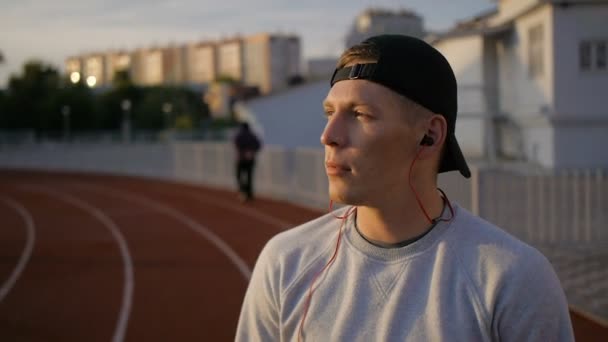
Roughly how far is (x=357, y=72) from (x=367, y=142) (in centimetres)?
15

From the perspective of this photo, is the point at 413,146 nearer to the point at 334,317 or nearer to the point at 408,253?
the point at 408,253

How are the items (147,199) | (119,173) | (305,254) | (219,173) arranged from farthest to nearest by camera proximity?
(119,173) → (219,173) → (147,199) → (305,254)

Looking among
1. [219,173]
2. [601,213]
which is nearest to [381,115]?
[601,213]

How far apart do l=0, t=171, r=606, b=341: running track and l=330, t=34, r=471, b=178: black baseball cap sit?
213 inches

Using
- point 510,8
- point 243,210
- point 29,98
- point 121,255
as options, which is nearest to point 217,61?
point 29,98

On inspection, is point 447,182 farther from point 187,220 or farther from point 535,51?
point 535,51

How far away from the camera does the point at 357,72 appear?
1.71m

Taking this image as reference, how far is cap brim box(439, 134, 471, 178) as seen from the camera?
183 cm

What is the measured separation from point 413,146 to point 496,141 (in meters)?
24.4

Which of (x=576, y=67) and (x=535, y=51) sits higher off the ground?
(x=535, y=51)

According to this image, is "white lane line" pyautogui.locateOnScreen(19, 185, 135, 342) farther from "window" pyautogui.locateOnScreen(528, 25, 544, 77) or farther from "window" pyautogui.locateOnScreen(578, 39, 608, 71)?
"window" pyautogui.locateOnScreen(578, 39, 608, 71)

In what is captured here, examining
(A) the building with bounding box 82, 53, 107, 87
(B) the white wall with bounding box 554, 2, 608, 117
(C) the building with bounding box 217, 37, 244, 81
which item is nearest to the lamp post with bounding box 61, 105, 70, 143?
(B) the white wall with bounding box 554, 2, 608, 117

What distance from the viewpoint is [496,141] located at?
25.4 meters

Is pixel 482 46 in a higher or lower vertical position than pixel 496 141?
higher
